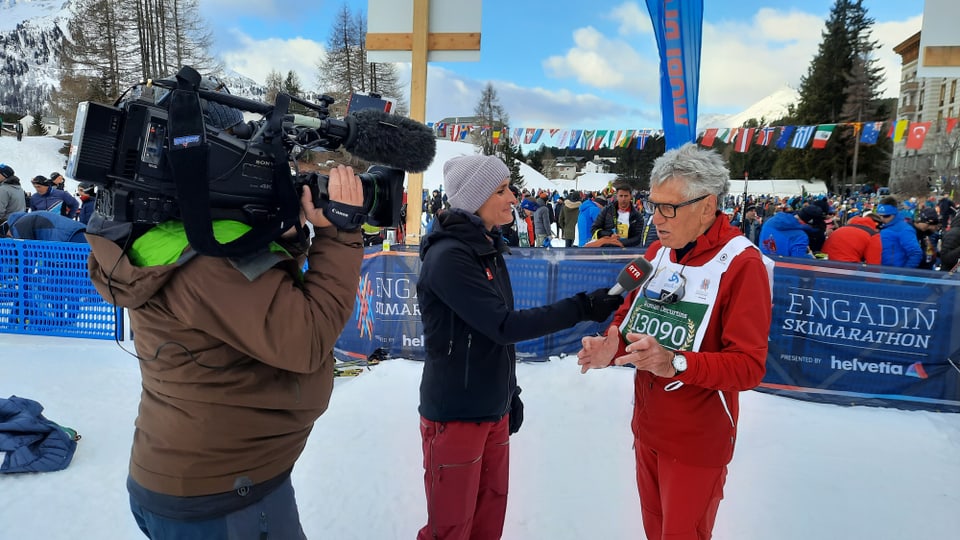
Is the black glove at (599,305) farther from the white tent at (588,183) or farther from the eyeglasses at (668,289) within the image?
the white tent at (588,183)

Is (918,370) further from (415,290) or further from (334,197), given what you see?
(334,197)

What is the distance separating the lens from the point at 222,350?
125 cm

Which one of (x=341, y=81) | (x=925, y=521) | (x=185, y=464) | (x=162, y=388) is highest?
(x=341, y=81)

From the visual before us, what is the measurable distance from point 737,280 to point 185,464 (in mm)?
1725

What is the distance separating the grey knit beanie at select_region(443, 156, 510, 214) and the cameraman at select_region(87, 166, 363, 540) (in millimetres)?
906

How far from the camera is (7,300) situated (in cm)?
640

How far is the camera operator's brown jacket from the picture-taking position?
1.16 metres

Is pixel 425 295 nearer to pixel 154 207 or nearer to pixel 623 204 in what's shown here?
pixel 154 207

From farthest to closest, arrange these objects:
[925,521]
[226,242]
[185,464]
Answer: [925,521] → [185,464] → [226,242]

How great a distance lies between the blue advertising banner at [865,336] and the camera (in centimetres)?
480

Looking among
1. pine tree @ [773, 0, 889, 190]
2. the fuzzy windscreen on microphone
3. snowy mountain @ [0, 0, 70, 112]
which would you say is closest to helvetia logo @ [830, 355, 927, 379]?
the fuzzy windscreen on microphone

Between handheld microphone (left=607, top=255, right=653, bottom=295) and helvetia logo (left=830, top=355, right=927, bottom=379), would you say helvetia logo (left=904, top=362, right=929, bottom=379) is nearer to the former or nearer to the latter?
helvetia logo (left=830, top=355, right=927, bottom=379)

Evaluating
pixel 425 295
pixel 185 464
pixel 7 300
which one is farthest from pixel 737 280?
pixel 7 300

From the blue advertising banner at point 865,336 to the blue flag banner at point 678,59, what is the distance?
1.73 metres
